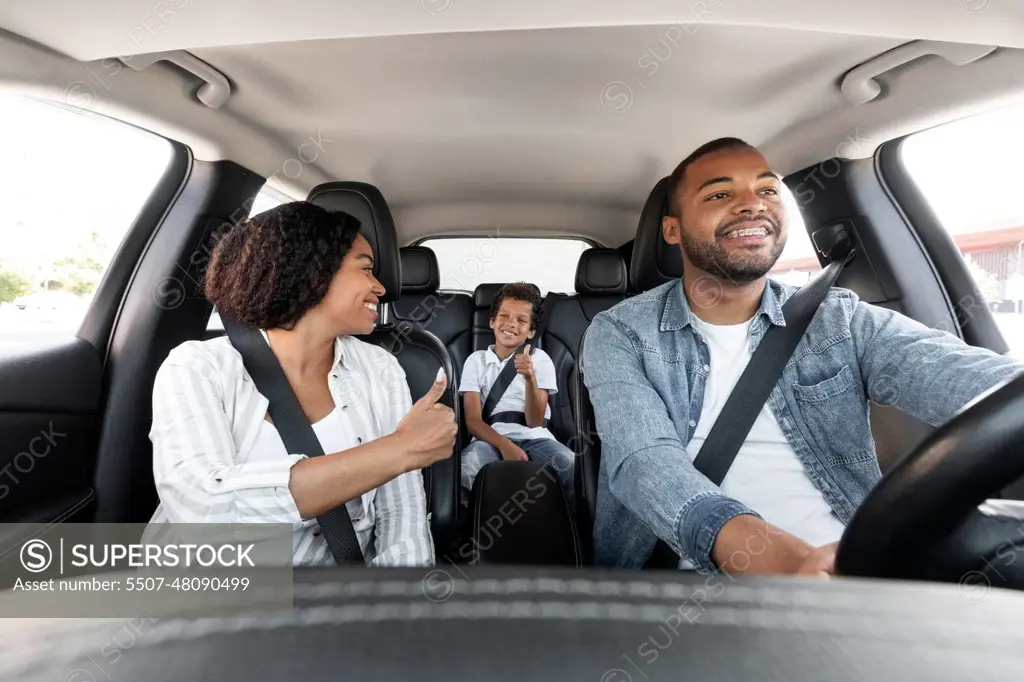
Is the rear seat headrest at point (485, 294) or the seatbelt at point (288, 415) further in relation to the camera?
the rear seat headrest at point (485, 294)

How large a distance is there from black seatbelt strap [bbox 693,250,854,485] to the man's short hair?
38cm

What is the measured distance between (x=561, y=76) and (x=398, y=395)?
111 cm

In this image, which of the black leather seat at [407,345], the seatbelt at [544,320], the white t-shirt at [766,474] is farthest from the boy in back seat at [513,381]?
the white t-shirt at [766,474]

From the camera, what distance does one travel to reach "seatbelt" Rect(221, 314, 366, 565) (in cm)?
123

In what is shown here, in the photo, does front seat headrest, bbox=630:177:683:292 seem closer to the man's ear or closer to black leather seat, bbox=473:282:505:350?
the man's ear

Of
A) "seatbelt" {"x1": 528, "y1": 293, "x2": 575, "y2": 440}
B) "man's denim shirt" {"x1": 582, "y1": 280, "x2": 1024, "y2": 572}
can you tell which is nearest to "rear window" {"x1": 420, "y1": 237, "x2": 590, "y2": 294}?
"seatbelt" {"x1": 528, "y1": 293, "x2": 575, "y2": 440}

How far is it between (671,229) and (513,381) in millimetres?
1492

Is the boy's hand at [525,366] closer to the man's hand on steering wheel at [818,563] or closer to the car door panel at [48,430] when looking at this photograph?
the car door panel at [48,430]

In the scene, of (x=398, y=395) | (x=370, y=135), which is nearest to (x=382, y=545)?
(x=398, y=395)

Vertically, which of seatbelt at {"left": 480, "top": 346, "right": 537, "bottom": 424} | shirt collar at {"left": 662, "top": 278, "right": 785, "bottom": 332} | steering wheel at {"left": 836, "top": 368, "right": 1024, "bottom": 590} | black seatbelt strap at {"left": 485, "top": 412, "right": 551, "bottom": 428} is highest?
shirt collar at {"left": 662, "top": 278, "right": 785, "bottom": 332}

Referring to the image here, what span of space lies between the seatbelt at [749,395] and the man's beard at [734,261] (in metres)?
0.12

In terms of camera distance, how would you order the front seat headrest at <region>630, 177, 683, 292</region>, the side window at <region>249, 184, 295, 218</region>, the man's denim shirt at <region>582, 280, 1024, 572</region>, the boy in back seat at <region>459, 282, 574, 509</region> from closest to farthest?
the man's denim shirt at <region>582, 280, 1024, 572</region> < the front seat headrest at <region>630, 177, 683, 292</region> < the side window at <region>249, 184, 295, 218</region> < the boy in back seat at <region>459, 282, 574, 509</region>

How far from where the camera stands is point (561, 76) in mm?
1866

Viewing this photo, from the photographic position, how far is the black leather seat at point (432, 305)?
10.4ft
